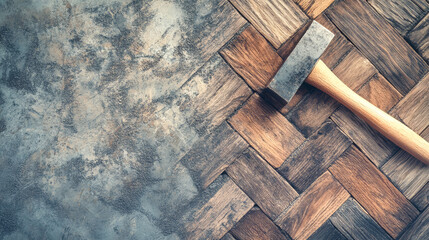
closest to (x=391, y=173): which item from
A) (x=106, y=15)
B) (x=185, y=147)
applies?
(x=185, y=147)

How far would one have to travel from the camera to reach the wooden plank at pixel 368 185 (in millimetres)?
1148

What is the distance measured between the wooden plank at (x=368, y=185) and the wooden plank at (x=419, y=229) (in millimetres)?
78

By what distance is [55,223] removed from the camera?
3.62 ft

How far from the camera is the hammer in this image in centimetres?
103

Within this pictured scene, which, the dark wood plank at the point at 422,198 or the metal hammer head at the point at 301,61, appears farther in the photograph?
the dark wood plank at the point at 422,198

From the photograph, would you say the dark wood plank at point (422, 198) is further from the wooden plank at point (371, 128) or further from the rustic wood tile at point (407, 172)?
the wooden plank at point (371, 128)

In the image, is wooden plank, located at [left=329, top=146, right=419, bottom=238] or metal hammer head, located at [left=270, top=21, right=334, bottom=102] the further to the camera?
wooden plank, located at [left=329, top=146, right=419, bottom=238]

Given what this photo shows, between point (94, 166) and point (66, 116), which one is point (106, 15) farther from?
point (94, 166)

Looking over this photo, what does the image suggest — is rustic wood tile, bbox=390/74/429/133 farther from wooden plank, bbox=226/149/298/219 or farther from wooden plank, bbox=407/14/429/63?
wooden plank, bbox=226/149/298/219

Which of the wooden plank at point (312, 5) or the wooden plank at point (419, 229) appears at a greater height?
the wooden plank at point (312, 5)

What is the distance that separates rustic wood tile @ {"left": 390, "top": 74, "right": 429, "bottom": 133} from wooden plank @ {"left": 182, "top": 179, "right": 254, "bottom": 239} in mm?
769

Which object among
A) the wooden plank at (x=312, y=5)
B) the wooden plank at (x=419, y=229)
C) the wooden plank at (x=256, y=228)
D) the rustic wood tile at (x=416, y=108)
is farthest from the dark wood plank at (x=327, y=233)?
the wooden plank at (x=312, y=5)

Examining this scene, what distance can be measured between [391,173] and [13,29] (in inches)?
67.7

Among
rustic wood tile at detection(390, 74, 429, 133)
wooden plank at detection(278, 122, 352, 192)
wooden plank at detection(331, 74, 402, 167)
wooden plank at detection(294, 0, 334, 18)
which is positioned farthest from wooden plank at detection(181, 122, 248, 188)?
rustic wood tile at detection(390, 74, 429, 133)
